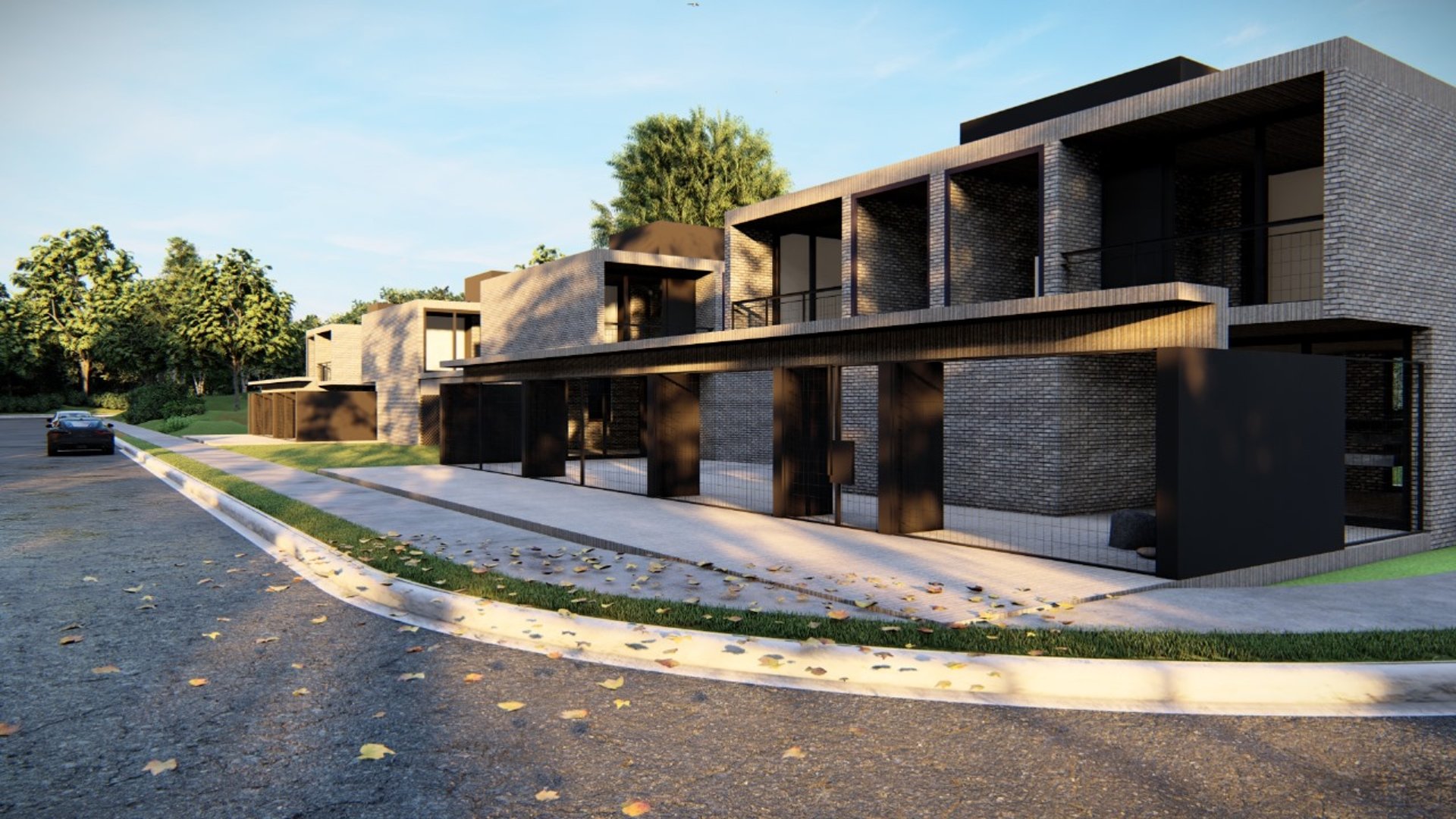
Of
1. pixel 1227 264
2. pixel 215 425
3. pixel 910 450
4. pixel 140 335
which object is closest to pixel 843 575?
pixel 910 450

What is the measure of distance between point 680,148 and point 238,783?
58.5m

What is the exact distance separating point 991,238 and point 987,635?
13.7 meters

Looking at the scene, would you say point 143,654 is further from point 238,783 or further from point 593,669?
point 593,669

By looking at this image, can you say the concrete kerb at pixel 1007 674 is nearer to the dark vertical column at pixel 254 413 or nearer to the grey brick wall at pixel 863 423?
the grey brick wall at pixel 863 423

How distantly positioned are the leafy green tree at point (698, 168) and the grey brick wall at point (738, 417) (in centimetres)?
3058

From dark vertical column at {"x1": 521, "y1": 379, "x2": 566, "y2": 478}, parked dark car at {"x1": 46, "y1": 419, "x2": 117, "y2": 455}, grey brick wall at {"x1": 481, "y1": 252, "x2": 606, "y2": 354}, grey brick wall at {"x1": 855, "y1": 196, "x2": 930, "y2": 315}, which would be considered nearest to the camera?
grey brick wall at {"x1": 855, "y1": 196, "x2": 930, "y2": 315}

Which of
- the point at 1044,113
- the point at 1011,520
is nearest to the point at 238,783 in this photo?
the point at 1011,520

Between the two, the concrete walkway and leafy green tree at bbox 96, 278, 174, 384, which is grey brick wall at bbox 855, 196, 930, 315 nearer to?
the concrete walkway

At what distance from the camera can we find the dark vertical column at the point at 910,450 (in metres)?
13.3

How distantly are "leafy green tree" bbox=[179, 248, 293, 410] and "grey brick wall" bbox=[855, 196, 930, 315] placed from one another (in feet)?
222

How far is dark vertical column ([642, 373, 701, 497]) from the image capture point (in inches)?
701

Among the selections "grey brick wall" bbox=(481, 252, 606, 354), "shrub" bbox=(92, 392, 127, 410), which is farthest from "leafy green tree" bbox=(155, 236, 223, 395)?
"grey brick wall" bbox=(481, 252, 606, 354)

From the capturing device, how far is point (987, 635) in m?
7.09

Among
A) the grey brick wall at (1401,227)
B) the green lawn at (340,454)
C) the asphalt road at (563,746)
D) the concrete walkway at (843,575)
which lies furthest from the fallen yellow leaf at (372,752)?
the green lawn at (340,454)
